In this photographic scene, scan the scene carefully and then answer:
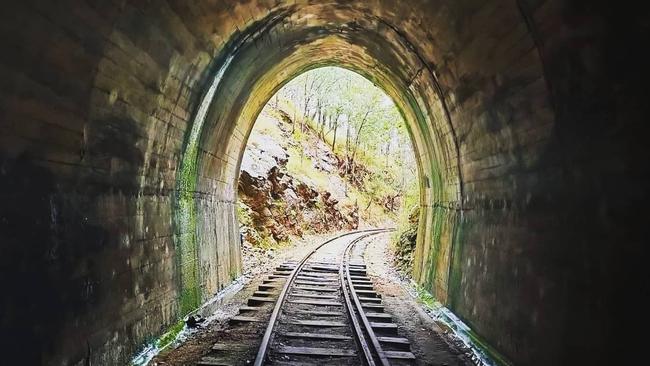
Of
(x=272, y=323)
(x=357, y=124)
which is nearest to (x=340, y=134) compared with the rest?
(x=357, y=124)

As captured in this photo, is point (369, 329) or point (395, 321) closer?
point (369, 329)

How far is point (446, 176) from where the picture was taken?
9.95 metres

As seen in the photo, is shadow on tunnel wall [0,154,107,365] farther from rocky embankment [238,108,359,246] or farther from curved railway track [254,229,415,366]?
rocky embankment [238,108,359,246]

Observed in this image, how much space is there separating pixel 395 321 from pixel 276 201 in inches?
539

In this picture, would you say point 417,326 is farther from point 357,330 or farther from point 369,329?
point 357,330

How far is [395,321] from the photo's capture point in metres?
8.13

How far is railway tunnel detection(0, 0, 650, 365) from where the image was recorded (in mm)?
3627

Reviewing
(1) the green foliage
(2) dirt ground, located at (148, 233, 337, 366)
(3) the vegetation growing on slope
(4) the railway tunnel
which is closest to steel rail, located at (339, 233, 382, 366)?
(4) the railway tunnel

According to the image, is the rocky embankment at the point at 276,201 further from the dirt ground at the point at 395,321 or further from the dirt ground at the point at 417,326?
the dirt ground at the point at 417,326

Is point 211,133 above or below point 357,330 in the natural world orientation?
above

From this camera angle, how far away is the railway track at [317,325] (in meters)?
5.95

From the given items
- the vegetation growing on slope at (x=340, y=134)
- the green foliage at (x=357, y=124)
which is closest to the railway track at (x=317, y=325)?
the vegetation growing on slope at (x=340, y=134)

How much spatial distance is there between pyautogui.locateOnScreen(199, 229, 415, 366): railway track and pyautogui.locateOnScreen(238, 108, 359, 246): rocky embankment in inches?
276

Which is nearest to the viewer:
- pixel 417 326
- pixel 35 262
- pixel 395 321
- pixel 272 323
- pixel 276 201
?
pixel 35 262
